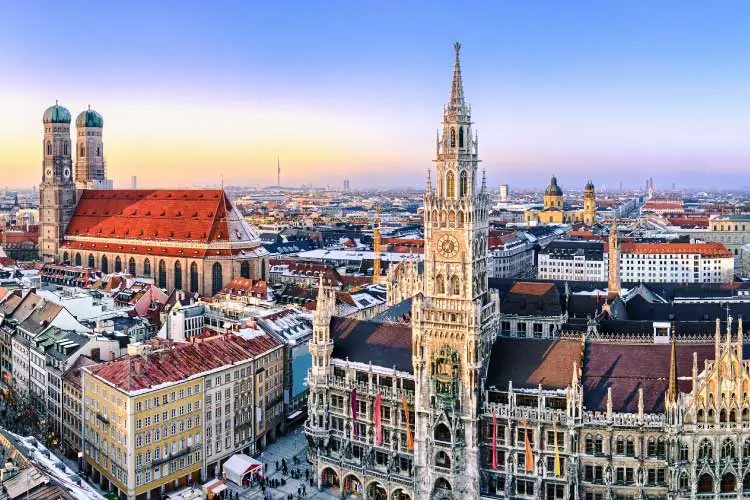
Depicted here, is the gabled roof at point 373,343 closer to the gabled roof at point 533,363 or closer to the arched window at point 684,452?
the gabled roof at point 533,363

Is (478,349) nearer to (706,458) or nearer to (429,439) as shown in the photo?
(429,439)

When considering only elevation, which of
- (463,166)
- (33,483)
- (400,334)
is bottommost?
(33,483)

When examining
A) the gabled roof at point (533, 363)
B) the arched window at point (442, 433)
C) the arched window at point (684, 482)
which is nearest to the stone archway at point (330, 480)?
the arched window at point (442, 433)

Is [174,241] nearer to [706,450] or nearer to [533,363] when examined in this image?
[533,363]

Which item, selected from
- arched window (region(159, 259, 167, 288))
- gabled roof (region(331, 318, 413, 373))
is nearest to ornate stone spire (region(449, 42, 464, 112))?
gabled roof (region(331, 318, 413, 373))

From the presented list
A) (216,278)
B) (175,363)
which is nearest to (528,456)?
(175,363)

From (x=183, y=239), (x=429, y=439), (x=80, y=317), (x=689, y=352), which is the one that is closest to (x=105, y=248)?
(x=183, y=239)

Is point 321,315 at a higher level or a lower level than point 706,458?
higher

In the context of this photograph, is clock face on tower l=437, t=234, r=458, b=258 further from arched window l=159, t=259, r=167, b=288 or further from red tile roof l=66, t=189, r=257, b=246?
arched window l=159, t=259, r=167, b=288
